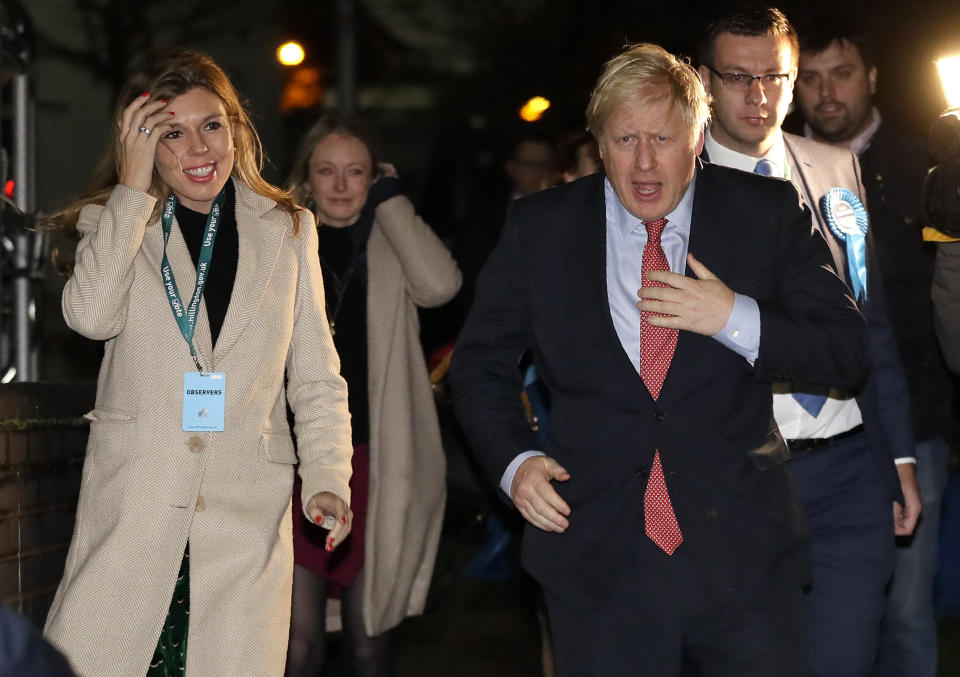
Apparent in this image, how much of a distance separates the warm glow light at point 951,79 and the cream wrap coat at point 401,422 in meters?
2.26

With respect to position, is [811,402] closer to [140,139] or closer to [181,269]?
[181,269]

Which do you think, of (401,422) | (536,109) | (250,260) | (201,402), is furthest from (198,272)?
(536,109)

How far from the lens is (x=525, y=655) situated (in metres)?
8.27

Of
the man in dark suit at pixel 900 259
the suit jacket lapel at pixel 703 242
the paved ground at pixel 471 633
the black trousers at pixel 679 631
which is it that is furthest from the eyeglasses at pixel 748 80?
the paved ground at pixel 471 633

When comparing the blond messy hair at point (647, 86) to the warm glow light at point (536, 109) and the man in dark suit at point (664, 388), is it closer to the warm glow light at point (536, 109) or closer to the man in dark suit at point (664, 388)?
the man in dark suit at point (664, 388)

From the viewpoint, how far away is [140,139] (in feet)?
14.2

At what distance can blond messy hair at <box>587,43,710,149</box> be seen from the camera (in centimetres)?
401

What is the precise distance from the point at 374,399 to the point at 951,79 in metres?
2.46

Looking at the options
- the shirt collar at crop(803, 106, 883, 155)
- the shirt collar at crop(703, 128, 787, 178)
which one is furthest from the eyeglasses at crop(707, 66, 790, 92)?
the shirt collar at crop(803, 106, 883, 155)

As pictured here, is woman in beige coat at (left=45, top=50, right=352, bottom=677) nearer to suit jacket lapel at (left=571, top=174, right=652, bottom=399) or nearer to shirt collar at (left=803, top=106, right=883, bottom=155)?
suit jacket lapel at (left=571, top=174, right=652, bottom=399)

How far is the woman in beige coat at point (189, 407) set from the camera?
4.20m

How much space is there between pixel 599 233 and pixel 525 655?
4.62 m

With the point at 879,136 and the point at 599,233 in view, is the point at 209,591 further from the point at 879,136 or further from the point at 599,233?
the point at 879,136

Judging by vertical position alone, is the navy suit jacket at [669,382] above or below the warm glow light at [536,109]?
below
